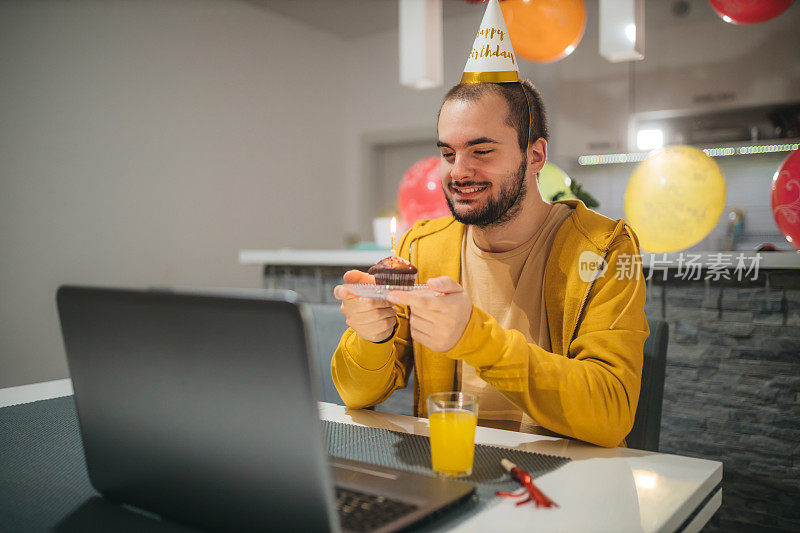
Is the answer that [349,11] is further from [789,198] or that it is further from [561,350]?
[561,350]

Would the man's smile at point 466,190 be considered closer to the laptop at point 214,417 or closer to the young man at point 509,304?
the young man at point 509,304

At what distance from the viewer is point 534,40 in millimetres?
2100

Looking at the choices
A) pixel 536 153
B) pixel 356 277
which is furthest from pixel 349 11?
pixel 356 277

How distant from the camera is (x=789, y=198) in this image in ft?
5.96

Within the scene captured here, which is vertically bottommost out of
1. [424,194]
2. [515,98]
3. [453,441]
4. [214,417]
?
[453,441]

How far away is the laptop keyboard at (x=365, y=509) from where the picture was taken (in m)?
0.61

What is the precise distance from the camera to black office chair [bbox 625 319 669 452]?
1174 mm

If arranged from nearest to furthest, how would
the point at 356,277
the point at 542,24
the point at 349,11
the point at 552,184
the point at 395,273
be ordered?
1. the point at 395,273
2. the point at 356,277
3. the point at 552,184
4. the point at 542,24
5. the point at 349,11

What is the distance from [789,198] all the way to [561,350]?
106 cm

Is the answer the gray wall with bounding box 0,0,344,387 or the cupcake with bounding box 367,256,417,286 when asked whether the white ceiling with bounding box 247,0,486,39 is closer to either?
the gray wall with bounding box 0,0,344,387

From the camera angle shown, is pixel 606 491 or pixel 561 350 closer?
pixel 606 491

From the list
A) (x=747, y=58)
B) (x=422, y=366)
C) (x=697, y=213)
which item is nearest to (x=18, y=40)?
(x=422, y=366)

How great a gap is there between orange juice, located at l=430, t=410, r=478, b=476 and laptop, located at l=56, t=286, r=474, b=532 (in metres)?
0.05

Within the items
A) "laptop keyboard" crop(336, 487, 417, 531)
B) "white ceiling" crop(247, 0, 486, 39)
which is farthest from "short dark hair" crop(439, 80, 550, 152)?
"white ceiling" crop(247, 0, 486, 39)
